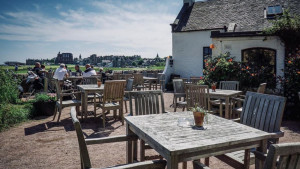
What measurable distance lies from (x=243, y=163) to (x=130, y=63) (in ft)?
260

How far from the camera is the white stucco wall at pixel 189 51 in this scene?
15320 millimetres

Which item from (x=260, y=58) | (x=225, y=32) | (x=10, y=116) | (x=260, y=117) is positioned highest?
(x=225, y=32)

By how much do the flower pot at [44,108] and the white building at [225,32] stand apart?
671 cm

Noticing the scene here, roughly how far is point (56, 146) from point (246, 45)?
8.01 meters

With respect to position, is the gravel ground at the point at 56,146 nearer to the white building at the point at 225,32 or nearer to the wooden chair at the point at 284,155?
the wooden chair at the point at 284,155

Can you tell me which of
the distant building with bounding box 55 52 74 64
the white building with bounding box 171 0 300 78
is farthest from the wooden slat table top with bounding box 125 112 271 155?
the distant building with bounding box 55 52 74 64

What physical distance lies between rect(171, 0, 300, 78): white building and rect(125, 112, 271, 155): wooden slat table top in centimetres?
764

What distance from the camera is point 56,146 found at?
4703 mm

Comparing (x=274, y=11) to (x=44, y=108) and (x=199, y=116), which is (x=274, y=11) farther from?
(x=199, y=116)

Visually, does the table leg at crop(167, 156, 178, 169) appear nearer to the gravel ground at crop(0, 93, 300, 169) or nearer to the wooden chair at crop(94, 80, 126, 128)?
the gravel ground at crop(0, 93, 300, 169)

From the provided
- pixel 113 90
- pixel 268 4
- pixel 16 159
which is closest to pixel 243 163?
pixel 16 159

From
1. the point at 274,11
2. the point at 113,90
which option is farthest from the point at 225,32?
the point at 113,90

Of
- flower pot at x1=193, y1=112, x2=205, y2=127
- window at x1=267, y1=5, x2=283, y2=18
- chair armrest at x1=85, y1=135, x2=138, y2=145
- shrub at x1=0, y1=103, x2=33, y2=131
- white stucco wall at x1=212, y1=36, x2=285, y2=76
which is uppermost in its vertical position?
window at x1=267, y1=5, x2=283, y2=18

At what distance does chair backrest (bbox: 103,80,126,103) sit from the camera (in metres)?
6.01
